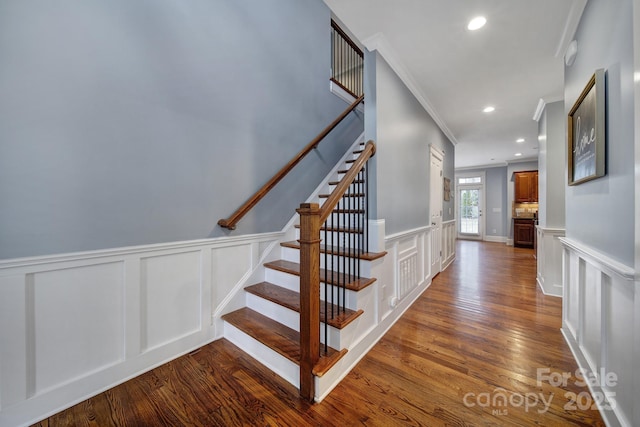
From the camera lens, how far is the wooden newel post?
54.2 inches

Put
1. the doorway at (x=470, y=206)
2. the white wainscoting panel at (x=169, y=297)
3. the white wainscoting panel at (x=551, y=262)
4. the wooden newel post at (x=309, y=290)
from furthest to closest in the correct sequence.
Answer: the doorway at (x=470, y=206) < the white wainscoting panel at (x=551, y=262) < the white wainscoting panel at (x=169, y=297) < the wooden newel post at (x=309, y=290)

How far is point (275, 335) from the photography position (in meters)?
1.74

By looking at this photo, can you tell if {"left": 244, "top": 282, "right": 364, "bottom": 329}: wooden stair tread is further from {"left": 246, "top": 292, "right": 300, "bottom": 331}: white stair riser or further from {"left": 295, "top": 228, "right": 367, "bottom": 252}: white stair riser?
{"left": 295, "top": 228, "right": 367, "bottom": 252}: white stair riser

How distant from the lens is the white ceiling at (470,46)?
1738 millimetres

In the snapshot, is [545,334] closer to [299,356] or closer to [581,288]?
[581,288]

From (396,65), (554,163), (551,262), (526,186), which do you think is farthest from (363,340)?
(526,186)

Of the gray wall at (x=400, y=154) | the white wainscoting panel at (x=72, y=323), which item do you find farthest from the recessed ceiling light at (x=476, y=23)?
the white wainscoting panel at (x=72, y=323)

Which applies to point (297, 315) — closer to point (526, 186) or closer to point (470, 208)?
point (526, 186)

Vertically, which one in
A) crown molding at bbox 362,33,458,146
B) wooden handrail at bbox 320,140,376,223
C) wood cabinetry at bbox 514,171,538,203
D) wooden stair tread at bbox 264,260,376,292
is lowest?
wooden stair tread at bbox 264,260,376,292

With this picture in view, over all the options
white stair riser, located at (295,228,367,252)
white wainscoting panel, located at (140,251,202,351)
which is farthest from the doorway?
white wainscoting panel, located at (140,251,202,351)

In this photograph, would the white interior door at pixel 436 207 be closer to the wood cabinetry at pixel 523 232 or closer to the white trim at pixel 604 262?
the white trim at pixel 604 262

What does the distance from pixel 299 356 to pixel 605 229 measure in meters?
1.83

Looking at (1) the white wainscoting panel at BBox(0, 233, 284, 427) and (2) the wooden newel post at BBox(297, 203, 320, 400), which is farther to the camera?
(2) the wooden newel post at BBox(297, 203, 320, 400)

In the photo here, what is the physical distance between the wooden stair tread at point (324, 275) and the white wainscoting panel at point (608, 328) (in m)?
1.23
